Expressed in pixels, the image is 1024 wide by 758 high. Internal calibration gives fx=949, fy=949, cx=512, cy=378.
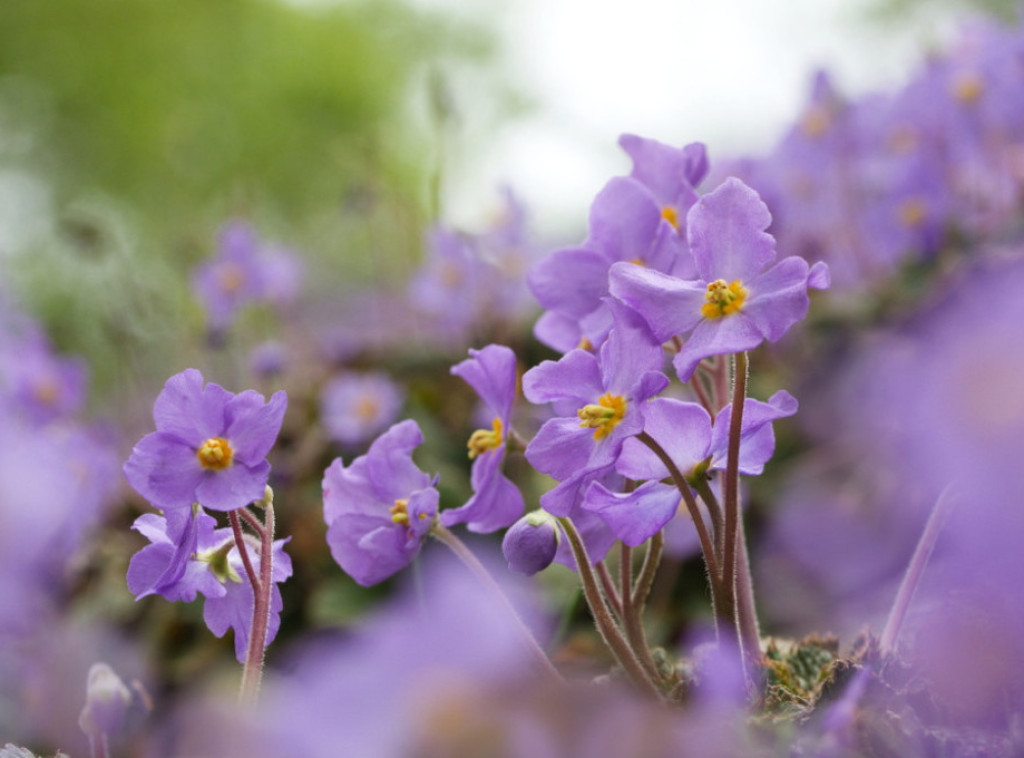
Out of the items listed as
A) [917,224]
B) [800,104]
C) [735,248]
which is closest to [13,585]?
[735,248]

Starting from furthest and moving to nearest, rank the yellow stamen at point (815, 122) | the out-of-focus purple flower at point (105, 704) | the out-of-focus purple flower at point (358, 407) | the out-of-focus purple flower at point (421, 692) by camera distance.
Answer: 1. the yellow stamen at point (815, 122)
2. the out-of-focus purple flower at point (358, 407)
3. the out-of-focus purple flower at point (105, 704)
4. the out-of-focus purple flower at point (421, 692)

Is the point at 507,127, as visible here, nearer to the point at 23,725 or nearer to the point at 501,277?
the point at 501,277

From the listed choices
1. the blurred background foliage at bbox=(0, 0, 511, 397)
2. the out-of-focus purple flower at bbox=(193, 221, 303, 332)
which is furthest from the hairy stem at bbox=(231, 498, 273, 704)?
the blurred background foliage at bbox=(0, 0, 511, 397)

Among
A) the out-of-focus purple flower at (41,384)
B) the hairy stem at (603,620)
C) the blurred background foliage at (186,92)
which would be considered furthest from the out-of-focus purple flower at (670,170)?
the blurred background foliage at (186,92)

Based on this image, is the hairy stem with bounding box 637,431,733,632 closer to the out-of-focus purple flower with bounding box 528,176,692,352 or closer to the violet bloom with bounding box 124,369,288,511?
the out-of-focus purple flower with bounding box 528,176,692,352

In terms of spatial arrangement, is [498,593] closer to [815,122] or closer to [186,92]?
[815,122]

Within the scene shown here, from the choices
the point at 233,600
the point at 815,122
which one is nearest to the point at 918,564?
the point at 233,600

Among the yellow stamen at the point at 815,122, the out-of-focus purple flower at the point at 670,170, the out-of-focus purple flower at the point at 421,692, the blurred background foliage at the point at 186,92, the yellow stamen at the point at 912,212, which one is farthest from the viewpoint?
the blurred background foliage at the point at 186,92

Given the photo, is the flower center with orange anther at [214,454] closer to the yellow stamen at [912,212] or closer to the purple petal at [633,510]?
the purple petal at [633,510]
